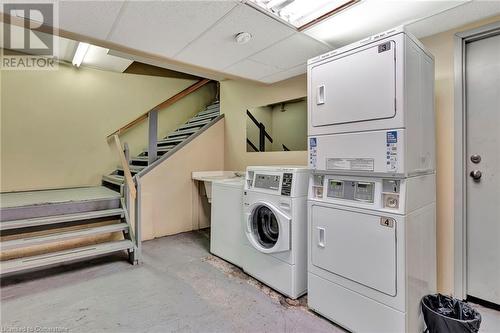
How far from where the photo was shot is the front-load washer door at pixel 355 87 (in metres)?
1.53

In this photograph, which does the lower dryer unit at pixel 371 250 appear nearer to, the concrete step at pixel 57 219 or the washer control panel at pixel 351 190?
the washer control panel at pixel 351 190

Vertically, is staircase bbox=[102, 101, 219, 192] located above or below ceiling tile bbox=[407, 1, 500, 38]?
below

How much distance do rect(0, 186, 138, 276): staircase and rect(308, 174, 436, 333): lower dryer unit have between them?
2.07 metres

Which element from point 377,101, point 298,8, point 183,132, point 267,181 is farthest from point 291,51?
point 183,132

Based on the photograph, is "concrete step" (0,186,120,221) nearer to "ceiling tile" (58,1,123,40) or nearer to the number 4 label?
"ceiling tile" (58,1,123,40)

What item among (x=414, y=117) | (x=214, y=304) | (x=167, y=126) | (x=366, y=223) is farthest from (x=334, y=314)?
(x=167, y=126)

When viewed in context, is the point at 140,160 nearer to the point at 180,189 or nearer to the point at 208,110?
the point at 180,189

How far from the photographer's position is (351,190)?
5.71ft

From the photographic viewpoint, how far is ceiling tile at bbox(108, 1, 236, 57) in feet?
5.53

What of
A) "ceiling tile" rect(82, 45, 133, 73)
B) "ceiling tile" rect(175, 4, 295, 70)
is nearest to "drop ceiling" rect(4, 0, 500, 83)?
"ceiling tile" rect(175, 4, 295, 70)

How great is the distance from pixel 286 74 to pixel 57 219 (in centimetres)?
302

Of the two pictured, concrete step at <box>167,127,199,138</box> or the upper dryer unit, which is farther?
concrete step at <box>167,127,199,138</box>

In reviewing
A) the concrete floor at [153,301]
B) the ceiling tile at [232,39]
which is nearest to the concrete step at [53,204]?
the concrete floor at [153,301]

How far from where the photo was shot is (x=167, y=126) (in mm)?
4805
